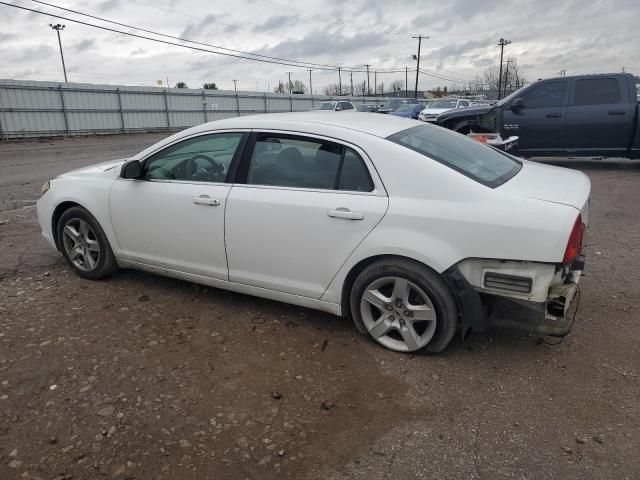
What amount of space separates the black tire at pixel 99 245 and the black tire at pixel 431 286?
2.44 metres

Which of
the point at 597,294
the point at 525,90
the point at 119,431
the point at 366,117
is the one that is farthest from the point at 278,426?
the point at 525,90

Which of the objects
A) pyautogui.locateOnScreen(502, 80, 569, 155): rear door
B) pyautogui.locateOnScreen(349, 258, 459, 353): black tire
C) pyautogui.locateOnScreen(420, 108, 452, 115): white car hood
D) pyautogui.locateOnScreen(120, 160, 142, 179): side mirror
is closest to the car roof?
pyautogui.locateOnScreen(120, 160, 142, 179): side mirror

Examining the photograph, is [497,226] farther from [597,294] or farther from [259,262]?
[597,294]

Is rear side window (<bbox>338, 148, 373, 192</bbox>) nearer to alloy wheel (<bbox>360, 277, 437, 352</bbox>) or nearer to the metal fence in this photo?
alloy wheel (<bbox>360, 277, 437, 352</bbox>)

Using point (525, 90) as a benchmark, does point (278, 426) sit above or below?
below

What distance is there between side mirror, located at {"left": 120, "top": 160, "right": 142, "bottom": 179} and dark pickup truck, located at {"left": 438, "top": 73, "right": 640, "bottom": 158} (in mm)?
8332

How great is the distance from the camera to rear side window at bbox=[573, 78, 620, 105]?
9.75 meters

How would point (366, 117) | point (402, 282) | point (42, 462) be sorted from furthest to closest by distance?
point (366, 117) → point (402, 282) → point (42, 462)

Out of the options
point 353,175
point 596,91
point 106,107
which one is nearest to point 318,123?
point 353,175

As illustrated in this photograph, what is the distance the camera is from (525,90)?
10414 mm

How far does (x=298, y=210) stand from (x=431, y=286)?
3.27ft

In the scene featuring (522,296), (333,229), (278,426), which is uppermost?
(333,229)

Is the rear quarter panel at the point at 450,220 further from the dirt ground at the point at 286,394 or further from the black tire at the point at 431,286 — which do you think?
the dirt ground at the point at 286,394

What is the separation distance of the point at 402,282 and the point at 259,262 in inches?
42.0
